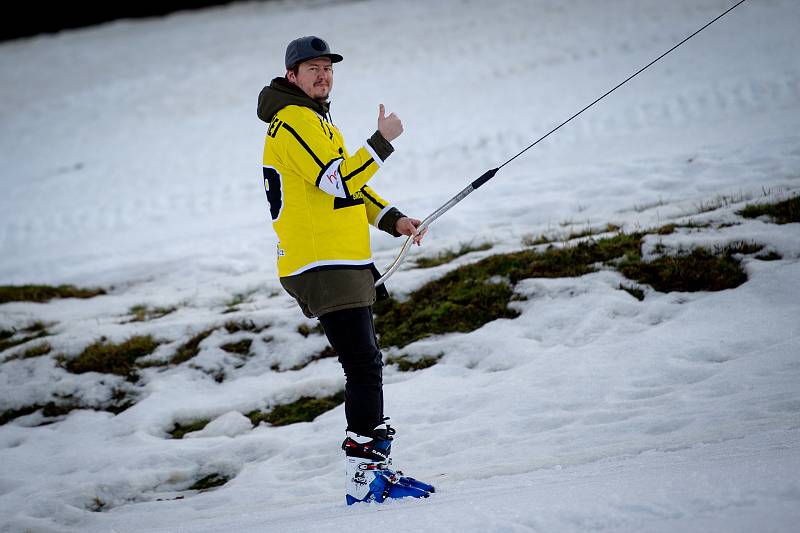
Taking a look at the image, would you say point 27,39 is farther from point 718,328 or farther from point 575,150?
point 718,328

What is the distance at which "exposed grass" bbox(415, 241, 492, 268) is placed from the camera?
8.48 metres

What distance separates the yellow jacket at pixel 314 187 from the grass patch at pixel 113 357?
3.95 metres

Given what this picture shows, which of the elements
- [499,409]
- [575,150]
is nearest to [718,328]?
[499,409]

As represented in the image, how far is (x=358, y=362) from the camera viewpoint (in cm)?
412

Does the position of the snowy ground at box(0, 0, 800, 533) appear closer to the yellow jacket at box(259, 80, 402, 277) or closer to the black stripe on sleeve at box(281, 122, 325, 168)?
the yellow jacket at box(259, 80, 402, 277)

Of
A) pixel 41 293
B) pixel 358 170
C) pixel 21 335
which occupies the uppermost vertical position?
pixel 358 170

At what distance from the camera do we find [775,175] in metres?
9.33

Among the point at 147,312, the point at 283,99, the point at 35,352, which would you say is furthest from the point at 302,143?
the point at 147,312

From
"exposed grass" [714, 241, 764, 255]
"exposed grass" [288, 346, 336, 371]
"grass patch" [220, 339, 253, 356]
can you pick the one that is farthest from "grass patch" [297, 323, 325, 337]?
"exposed grass" [714, 241, 764, 255]

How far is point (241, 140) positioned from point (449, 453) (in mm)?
17039

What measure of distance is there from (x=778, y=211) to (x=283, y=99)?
5524mm

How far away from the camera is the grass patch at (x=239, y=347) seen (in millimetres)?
7352

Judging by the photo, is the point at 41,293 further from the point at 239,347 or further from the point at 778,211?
the point at 778,211

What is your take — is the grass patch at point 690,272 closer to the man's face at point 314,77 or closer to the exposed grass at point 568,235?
the exposed grass at point 568,235
